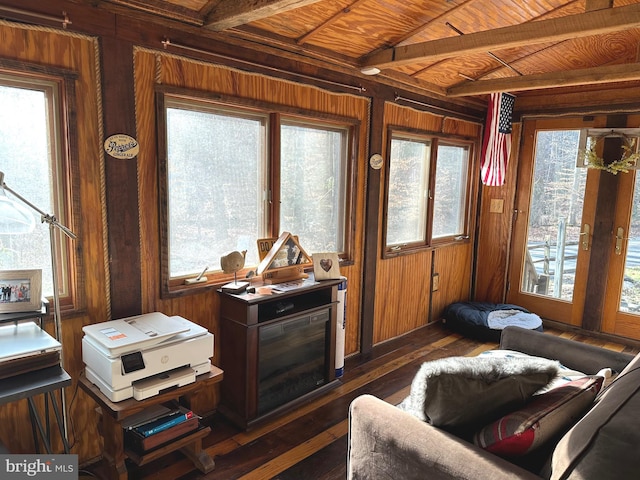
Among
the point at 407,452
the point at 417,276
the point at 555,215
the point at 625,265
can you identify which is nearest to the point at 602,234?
the point at 625,265

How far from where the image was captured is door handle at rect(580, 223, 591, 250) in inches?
172

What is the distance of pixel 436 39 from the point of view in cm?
290

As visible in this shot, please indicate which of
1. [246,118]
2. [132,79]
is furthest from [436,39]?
[132,79]

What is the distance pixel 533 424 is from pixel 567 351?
1246mm

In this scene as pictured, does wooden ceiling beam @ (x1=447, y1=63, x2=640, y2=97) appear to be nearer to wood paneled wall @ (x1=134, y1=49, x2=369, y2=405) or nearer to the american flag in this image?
the american flag

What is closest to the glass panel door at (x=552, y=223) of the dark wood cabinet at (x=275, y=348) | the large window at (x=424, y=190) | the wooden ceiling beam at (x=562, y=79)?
the large window at (x=424, y=190)

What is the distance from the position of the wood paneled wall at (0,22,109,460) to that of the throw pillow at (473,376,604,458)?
6.06 feet

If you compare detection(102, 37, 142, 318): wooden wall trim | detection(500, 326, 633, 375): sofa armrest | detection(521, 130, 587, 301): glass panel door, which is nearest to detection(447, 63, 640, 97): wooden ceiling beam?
detection(521, 130, 587, 301): glass panel door

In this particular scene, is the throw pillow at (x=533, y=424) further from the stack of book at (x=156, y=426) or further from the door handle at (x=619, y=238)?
the door handle at (x=619, y=238)

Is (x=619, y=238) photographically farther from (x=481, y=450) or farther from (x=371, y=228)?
(x=481, y=450)

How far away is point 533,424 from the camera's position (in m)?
1.37

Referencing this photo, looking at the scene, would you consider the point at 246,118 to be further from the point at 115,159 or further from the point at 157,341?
the point at 157,341

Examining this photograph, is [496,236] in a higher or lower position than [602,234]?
lower

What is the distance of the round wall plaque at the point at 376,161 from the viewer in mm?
3574
